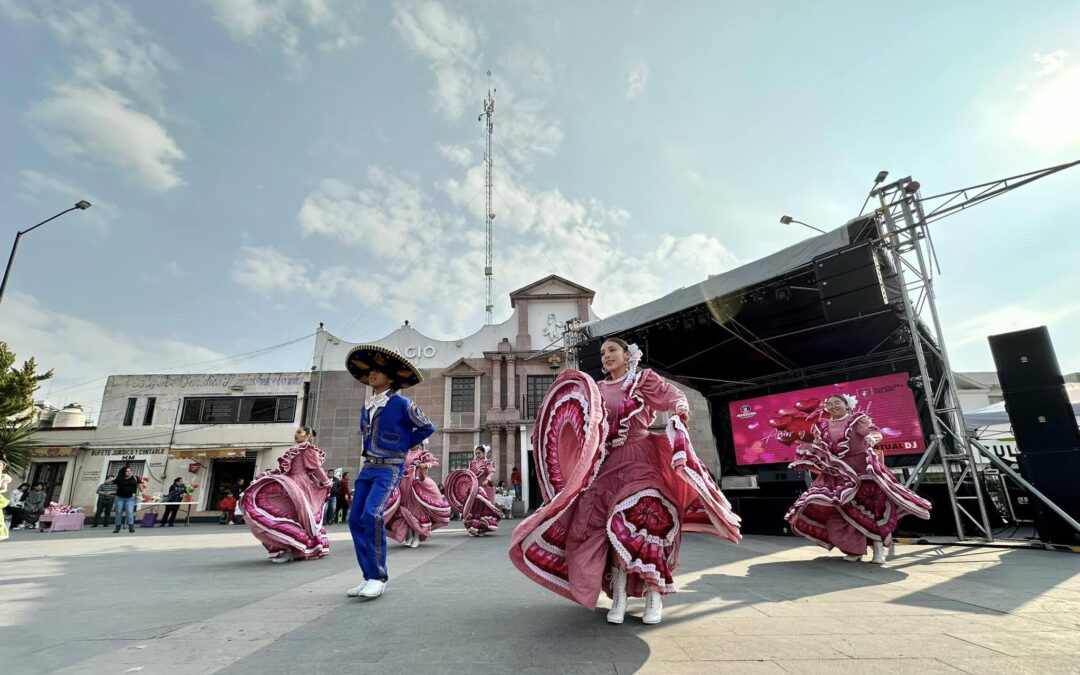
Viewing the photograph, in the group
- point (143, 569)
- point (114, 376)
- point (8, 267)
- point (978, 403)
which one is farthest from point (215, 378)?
point (978, 403)

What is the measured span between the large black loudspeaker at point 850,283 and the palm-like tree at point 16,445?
2452 centimetres

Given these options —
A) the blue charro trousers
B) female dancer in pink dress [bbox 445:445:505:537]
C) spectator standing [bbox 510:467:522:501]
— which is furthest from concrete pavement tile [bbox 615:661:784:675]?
spectator standing [bbox 510:467:522:501]

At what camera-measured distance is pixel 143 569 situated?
189 inches

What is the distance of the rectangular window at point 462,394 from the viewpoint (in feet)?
63.6

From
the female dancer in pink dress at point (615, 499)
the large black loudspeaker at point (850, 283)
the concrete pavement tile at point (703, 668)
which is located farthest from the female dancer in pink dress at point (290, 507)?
the large black loudspeaker at point (850, 283)

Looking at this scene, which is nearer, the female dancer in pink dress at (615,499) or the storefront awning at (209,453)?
the female dancer in pink dress at (615,499)

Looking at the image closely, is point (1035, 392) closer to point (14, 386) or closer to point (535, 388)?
point (535, 388)

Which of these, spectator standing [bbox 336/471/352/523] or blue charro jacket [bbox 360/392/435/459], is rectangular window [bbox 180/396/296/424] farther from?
blue charro jacket [bbox 360/392/435/459]

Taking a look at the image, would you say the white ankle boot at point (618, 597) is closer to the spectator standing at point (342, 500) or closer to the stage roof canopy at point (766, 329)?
the stage roof canopy at point (766, 329)

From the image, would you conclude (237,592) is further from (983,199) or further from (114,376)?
(114,376)

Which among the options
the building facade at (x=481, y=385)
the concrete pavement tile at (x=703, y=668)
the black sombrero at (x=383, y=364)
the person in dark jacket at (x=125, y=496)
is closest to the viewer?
the concrete pavement tile at (x=703, y=668)

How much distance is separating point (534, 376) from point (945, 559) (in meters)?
15.0

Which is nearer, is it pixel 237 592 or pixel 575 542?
pixel 575 542

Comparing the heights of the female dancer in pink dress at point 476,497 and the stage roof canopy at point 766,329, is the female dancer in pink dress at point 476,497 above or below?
below
